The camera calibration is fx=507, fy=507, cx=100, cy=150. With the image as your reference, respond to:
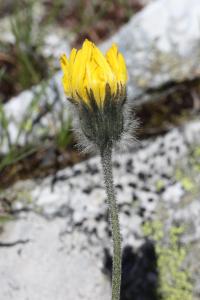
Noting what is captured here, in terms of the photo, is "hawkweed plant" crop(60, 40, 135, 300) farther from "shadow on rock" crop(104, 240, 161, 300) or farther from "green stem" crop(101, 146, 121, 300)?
"shadow on rock" crop(104, 240, 161, 300)

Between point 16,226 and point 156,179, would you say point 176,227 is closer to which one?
point 156,179

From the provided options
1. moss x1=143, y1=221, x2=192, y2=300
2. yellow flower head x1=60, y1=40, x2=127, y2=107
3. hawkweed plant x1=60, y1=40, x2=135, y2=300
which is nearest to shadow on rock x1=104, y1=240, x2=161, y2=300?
moss x1=143, y1=221, x2=192, y2=300

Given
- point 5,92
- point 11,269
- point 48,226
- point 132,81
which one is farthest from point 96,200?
point 5,92

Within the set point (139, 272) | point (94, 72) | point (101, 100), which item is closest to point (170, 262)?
point (139, 272)

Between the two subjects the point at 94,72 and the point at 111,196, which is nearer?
the point at 94,72

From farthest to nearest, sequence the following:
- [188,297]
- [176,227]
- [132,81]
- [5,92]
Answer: [5,92], [132,81], [176,227], [188,297]

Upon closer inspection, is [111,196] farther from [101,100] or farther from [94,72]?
[94,72]
